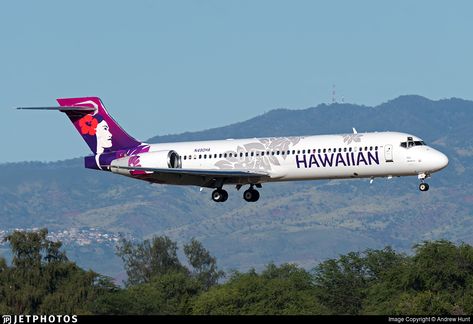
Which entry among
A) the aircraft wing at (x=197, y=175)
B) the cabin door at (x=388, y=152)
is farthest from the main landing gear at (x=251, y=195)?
the cabin door at (x=388, y=152)

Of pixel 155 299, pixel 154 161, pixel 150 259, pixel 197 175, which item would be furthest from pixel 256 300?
pixel 150 259

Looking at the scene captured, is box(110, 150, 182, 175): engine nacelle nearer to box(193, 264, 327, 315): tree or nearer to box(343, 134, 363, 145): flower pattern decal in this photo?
box(343, 134, 363, 145): flower pattern decal

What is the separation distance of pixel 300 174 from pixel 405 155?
21.2ft

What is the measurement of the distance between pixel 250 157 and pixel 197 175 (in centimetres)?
357

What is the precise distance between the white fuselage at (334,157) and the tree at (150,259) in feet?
309

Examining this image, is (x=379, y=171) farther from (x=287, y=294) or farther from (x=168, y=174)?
(x=287, y=294)

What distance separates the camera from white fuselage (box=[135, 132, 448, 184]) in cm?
7738

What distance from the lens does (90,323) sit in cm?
4519

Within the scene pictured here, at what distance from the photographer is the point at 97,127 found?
89.4 metres

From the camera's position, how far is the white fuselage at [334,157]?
7738 cm

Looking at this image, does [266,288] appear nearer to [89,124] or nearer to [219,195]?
[219,195]

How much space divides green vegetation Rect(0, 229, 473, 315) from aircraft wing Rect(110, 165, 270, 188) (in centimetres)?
1746

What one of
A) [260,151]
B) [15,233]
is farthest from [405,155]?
[15,233]

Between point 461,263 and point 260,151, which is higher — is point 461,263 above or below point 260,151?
below
